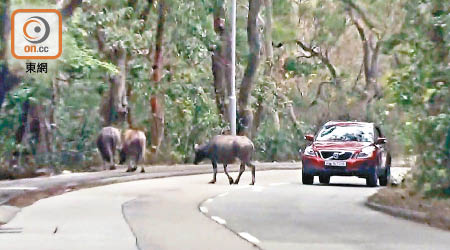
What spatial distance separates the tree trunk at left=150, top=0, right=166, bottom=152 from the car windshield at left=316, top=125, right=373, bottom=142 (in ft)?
42.2

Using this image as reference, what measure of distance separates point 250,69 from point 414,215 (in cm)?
2925

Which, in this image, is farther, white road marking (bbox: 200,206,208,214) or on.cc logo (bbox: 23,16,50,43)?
on.cc logo (bbox: 23,16,50,43)

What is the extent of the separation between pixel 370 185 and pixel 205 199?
8.31 metres

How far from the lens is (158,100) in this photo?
1793 inches

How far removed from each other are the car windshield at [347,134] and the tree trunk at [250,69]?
15849mm

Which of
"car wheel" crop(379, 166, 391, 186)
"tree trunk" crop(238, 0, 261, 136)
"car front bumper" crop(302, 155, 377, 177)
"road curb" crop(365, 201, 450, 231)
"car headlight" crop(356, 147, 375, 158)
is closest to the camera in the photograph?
"road curb" crop(365, 201, 450, 231)

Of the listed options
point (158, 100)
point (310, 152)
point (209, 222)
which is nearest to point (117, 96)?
point (158, 100)

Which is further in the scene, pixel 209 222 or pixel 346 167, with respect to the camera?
pixel 346 167

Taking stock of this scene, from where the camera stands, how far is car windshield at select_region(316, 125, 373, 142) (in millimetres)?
32781

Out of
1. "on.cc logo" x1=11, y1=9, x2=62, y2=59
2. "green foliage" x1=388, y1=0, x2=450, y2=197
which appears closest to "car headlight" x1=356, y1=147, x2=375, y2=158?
"green foliage" x1=388, y1=0, x2=450, y2=197

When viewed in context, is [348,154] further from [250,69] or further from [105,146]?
[250,69]

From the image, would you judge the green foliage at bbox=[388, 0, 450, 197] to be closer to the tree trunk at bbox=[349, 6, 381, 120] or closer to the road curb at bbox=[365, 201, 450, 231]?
the road curb at bbox=[365, 201, 450, 231]

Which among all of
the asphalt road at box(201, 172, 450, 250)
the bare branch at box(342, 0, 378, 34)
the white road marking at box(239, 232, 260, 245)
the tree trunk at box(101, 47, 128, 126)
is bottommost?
the asphalt road at box(201, 172, 450, 250)

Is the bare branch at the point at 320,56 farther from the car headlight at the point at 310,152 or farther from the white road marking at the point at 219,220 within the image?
the white road marking at the point at 219,220
